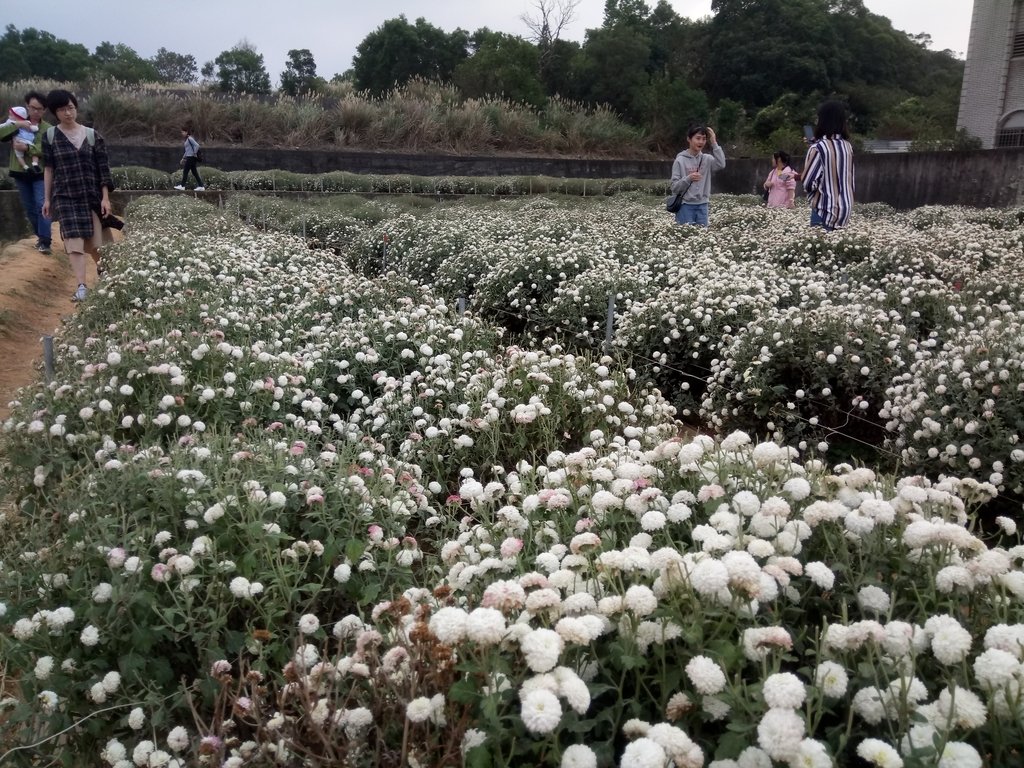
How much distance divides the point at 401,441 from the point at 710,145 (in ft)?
20.8

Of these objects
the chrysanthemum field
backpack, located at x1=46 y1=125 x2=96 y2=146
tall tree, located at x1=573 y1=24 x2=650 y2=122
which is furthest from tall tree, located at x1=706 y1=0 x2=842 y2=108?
the chrysanthemum field

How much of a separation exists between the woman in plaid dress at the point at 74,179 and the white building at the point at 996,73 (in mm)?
25979

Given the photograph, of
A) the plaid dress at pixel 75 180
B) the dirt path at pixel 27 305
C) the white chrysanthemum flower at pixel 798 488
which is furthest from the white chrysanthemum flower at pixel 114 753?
the plaid dress at pixel 75 180

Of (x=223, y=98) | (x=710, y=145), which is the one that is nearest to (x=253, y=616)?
(x=710, y=145)

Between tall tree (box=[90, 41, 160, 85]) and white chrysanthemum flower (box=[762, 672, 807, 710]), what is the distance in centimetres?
5326

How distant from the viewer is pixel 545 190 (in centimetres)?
1980

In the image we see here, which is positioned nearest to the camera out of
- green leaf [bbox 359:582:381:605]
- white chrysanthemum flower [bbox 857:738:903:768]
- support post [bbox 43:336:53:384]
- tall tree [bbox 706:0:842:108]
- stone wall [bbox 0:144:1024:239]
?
white chrysanthemum flower [bbox 857:738:903:768]

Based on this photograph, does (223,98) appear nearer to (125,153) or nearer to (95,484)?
(125,153)

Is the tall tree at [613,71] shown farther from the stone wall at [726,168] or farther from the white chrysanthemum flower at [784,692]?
the white chrysanthemum flower at [784,692]

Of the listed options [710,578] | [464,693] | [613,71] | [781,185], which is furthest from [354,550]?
[613,71]

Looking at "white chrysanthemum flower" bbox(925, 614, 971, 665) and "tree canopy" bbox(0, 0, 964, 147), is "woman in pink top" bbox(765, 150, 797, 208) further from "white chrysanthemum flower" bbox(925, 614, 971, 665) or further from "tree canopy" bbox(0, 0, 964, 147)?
"tree canopy" bbox(0, 0, 964, 147)

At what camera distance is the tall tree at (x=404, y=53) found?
1928 inches

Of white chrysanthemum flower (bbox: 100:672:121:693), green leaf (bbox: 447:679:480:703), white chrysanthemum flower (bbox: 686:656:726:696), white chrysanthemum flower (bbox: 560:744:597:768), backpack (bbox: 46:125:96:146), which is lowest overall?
white chrysanthemum flower (bbox: 100:672:121:693)

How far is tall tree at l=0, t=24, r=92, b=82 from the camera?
5356 cm
